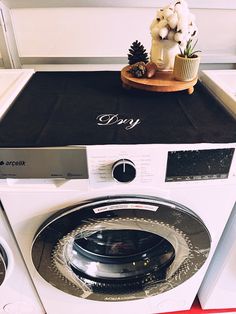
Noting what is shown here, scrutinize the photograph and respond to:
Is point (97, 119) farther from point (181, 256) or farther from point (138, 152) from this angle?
point (181, 256)

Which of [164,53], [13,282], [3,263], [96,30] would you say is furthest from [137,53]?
[13,282]

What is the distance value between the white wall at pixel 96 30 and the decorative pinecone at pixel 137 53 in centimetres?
20

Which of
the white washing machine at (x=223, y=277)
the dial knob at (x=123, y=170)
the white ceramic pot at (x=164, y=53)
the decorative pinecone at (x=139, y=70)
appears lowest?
the white washing machine at (x=223, y=277)

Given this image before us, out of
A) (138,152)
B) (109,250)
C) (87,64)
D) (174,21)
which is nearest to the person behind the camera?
(138,152)

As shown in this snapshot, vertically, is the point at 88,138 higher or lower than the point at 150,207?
higher

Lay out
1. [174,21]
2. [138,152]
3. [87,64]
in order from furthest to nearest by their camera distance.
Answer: [87,64] < [174,21] < [138,152]

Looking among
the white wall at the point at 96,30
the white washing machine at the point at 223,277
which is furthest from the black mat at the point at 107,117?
the white washing machine at the point at 223,277

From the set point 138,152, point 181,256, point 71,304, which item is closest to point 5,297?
point 71,304

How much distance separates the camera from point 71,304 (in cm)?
108

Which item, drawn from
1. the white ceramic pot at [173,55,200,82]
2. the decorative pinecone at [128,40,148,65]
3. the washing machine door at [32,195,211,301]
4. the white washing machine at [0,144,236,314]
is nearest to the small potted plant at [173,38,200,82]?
the white ceramic pot at [173,55,200,82]

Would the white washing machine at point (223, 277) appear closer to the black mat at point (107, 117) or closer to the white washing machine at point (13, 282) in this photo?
the black mat at point (107, 117)

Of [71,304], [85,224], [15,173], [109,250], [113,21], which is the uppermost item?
[113,21]

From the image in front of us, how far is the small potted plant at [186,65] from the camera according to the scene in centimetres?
82

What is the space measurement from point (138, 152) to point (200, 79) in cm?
51
